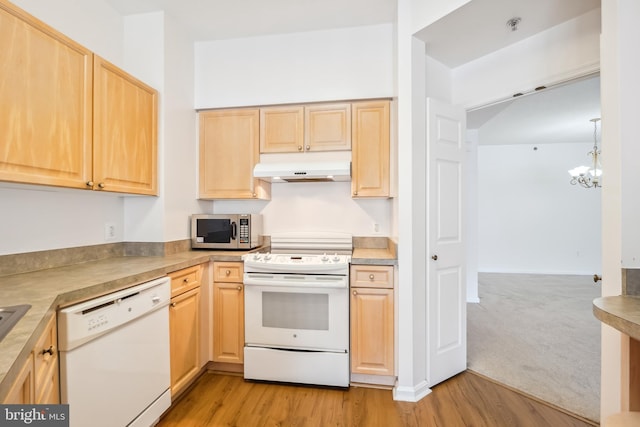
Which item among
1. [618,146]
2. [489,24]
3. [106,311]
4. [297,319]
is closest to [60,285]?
[106,311]

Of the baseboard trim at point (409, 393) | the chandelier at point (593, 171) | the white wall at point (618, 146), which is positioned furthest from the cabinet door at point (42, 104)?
the chandelier at point (593, 171)

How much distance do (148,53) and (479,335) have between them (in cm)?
397

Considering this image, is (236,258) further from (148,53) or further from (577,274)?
(577,274)

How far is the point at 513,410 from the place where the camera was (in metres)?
1.87

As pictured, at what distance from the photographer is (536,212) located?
5.93m

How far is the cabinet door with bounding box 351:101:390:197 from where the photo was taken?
2475 millimetres

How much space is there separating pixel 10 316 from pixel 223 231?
1.58 meters

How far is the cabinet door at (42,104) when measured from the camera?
4.32 ft

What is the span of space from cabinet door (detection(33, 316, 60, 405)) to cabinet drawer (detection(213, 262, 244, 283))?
1.16m

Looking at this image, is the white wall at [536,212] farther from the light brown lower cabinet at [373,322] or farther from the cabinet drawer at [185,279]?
the cabinet drawer at [185,279]

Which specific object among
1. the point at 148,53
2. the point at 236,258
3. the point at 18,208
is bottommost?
the point at 236,258

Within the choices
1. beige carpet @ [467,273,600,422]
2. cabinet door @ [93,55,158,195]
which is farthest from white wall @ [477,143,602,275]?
cabinet door @ [93,55,158,195]

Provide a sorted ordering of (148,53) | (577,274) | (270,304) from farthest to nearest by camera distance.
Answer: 1. (577,274)
2. (148,53)
3. (270,304)

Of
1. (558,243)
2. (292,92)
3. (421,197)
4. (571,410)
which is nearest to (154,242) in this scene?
(292,92)
